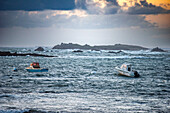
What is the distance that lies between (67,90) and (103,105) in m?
8.02

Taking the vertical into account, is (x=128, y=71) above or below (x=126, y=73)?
above

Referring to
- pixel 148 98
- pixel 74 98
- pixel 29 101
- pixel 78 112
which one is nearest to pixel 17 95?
pixel 29 101

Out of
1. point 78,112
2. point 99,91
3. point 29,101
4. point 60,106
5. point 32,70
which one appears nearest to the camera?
point 78,112

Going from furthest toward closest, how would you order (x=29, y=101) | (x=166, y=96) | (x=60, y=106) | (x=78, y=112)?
(x=166, y=96) < (x=29, y=101) < (x=60, y=106) < (x=78, y=112)

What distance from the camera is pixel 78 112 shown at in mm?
17406

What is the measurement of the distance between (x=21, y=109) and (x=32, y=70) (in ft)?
96.0

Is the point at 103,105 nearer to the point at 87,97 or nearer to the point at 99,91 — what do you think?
the point at 87,97

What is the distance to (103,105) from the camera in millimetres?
19656

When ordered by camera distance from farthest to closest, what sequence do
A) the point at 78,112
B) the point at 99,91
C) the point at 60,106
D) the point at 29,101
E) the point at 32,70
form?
the point at 32,70
the point at 99,91
the point at 29,101
the point at 60,106
the point at 78,112

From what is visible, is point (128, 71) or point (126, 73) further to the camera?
point (126, 73)

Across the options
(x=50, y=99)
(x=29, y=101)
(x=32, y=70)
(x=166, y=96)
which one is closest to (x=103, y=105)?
(x=50, y=99)

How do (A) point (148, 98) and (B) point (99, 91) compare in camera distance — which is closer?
(A) point (148, 98)

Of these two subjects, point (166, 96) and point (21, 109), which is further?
point (166, 96)

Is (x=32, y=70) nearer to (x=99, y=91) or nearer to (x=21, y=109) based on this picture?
(x=99, y=91)
